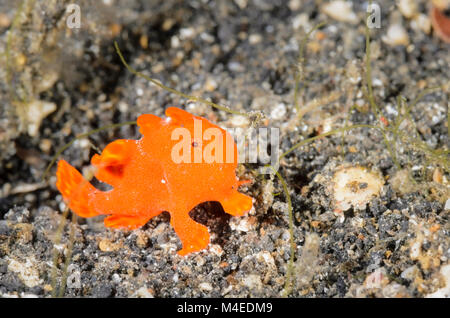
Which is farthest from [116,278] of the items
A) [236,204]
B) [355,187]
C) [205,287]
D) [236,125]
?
[355,187]

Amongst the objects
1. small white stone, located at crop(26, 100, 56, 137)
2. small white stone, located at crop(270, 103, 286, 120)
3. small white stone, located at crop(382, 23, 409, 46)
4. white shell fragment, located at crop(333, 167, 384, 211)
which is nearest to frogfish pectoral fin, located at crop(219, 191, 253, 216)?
white shell fragment, located at crop(333, 167, 384, 211)

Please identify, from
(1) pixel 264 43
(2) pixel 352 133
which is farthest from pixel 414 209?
(1) pixel 264 43

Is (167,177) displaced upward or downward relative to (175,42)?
downward

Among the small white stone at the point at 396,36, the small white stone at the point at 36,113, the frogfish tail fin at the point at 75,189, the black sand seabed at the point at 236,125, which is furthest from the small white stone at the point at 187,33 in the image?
the frogfish tail fin at the point at 75,189

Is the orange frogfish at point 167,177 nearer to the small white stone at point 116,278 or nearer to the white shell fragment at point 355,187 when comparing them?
the small white stone at point 116,278

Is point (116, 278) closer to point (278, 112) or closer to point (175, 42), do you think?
point (278, 112)

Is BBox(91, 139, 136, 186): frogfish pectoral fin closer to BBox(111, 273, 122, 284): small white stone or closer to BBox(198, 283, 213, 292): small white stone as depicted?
BBox(111, 273, 122, 284): small white stone
